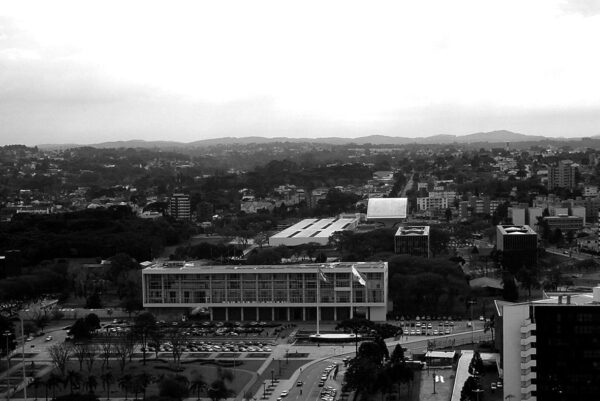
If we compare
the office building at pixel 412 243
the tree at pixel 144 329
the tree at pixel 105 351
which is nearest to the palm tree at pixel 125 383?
the tree at pixel 105 351

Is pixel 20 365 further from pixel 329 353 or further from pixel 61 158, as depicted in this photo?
pixel 61 158

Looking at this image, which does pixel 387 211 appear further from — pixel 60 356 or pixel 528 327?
pixel 528 327

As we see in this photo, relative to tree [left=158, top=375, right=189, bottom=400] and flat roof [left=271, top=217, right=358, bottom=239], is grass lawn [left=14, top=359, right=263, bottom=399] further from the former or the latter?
flat roof [left=271, top=217, right=358, bottom=239]

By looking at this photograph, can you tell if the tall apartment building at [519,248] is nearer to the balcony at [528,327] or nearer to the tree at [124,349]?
the tree at [124,349]

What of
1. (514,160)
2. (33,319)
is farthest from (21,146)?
(33,319)

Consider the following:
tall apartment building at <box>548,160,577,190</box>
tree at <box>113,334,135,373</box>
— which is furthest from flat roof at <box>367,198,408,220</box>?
tree at <box>113,334,135,373</box>
